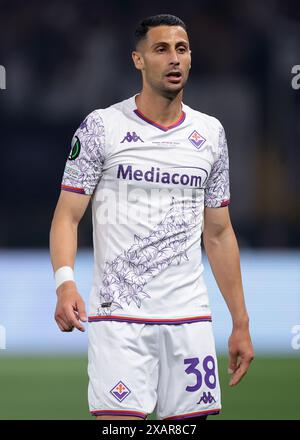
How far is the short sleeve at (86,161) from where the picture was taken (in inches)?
181

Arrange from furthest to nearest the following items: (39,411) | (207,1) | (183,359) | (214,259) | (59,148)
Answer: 1. (207,1)
2. (59,148)
3. (39,411)
4. (214,259)
5. (183,359)

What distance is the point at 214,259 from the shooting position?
16.2 ft

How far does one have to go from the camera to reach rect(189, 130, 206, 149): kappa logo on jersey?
4.79 metres

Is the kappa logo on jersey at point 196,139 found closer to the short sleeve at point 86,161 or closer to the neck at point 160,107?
the neck at point 160,107

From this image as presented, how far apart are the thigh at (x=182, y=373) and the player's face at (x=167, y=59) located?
3.26 ft

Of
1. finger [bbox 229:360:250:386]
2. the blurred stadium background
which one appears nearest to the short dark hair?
finger [bbox 229:360:250:386]

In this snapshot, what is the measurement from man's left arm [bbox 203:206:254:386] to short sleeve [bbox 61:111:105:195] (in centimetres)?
57

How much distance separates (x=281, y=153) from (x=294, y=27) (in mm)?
1603

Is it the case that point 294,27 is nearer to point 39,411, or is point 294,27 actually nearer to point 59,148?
point 59,148

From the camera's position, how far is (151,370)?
4.59 meters

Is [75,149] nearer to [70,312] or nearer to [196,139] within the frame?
[196,139]

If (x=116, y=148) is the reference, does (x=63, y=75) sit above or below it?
above

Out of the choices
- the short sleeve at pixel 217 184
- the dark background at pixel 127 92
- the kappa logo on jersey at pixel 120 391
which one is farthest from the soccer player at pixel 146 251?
the dark background at pixel 127 92

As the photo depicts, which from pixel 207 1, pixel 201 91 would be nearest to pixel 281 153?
pixel 201 91
